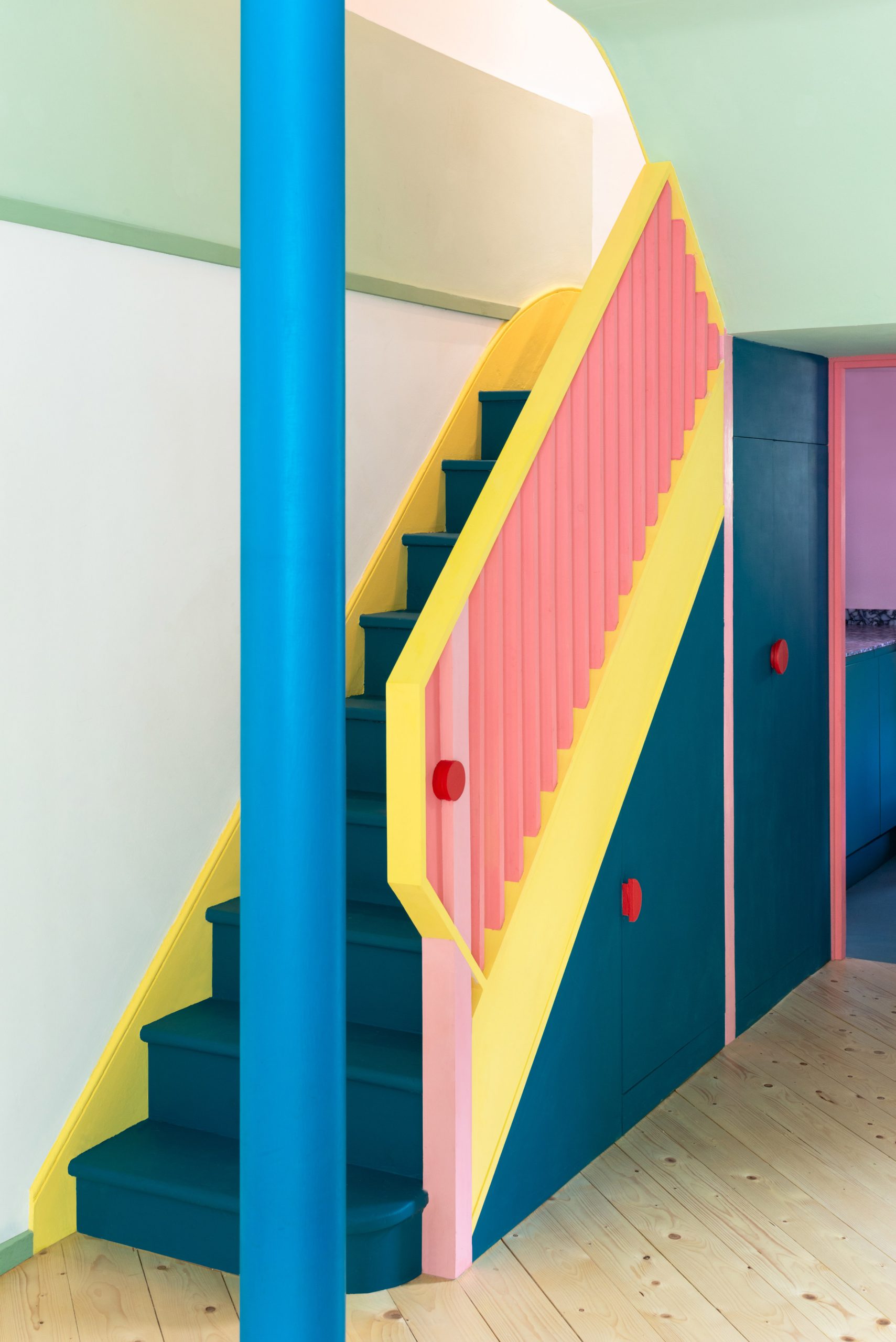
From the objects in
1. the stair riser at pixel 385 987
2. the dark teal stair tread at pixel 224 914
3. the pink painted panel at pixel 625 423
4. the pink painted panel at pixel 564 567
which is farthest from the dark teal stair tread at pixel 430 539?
the stair riser at pixel 385 987

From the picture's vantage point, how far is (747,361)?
4.39 m

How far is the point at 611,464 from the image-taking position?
356 centimetres

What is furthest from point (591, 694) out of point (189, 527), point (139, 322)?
point (139, 322)

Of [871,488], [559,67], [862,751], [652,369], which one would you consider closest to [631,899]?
[652,369]

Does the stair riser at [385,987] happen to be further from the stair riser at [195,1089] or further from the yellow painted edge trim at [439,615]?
the yellow painted edge trim at [439,615]

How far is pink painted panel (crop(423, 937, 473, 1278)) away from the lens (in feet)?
9.62

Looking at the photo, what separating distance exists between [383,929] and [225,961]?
1.64 ft

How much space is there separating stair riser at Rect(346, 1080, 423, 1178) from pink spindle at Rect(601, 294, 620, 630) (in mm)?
1258

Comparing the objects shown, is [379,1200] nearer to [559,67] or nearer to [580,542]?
[580,542]

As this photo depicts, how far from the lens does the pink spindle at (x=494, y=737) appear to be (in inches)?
118

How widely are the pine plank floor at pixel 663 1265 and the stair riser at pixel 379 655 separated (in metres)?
1.43

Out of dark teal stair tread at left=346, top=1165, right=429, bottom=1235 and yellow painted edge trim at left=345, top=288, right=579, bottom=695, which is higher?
yellow painted edge trim at left=345, top=288, right=579, bottom=695

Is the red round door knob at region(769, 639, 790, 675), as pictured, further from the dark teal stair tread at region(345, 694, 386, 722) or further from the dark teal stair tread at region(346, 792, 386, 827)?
the dark teal stair tread at region(346, 792, 386, 827)

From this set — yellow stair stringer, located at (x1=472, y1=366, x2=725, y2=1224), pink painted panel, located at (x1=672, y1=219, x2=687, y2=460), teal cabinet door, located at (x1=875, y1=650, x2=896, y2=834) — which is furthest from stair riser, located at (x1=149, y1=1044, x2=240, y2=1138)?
teal cabinet door, located at (x1=875, y1=650, x2=896, y2=834)
